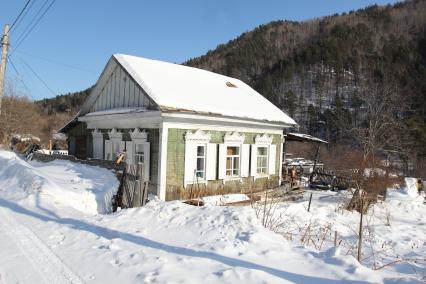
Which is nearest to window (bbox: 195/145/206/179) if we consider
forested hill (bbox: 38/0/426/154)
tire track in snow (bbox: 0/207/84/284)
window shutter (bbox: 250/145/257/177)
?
window shutter (bbox: 250/145/257/177)

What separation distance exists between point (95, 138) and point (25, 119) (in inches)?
1078

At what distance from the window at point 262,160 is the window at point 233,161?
1.64 meters

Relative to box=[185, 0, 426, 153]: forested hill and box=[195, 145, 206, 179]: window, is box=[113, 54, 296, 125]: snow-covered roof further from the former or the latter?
box=[185, 0, 426, 153]: forested hill

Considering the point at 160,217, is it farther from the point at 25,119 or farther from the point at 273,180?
the point at 25,119

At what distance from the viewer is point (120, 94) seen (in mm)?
15508

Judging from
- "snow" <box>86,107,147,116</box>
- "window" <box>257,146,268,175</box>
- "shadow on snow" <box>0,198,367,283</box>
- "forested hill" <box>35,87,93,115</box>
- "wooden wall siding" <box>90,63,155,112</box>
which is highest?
"forested hill" <box>35,87,93,115</box>

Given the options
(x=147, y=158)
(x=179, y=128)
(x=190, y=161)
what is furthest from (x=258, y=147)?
(x=147, y=158)

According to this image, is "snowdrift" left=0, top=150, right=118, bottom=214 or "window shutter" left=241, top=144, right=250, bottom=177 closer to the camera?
"snowdrift" left=0, top=150, right=118, bottom=214

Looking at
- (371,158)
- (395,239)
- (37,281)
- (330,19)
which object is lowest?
(395,239)

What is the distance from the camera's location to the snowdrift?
1030cm

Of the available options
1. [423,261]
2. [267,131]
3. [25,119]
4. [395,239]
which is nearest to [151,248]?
[423,261]

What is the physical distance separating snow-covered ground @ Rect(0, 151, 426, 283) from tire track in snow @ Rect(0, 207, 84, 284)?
1 cm

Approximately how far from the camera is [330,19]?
119 metres

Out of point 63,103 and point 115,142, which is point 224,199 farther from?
point 63,103
